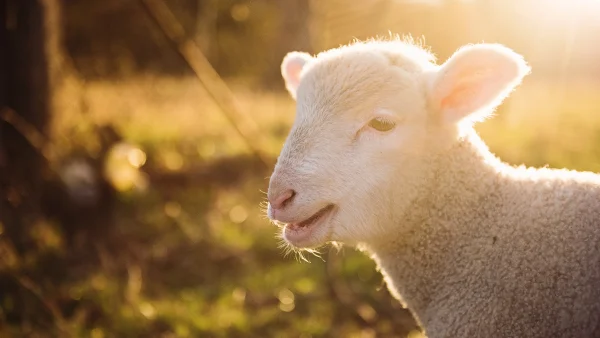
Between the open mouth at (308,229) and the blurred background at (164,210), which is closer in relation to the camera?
the open mouth at (308,229)

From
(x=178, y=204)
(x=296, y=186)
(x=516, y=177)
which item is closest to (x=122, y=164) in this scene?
(x=178, y=204)

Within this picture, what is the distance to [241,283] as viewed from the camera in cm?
520

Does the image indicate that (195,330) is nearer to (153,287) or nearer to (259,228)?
(153,287)

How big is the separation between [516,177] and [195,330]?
2659mm

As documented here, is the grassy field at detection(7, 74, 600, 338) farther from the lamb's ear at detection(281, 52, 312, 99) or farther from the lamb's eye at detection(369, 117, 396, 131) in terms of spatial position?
the lamb's eye at detection(369, 117, 396, 131)

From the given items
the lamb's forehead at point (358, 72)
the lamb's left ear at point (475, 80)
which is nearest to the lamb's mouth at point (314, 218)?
the lamb's forehead at point (358, 72)

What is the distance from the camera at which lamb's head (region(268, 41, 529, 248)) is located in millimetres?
2646

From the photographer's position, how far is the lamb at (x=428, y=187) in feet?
8.31

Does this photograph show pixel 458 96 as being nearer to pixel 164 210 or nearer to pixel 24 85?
pixel 164 210

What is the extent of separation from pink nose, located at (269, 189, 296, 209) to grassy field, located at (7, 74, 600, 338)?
67.8 inches

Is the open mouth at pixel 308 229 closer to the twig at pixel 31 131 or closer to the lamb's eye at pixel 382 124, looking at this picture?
the lamb's eye at pixel 382 124

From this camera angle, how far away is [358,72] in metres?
2.80

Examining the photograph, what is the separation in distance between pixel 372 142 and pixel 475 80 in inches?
22.8

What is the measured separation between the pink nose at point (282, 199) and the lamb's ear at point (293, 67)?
963 mm
